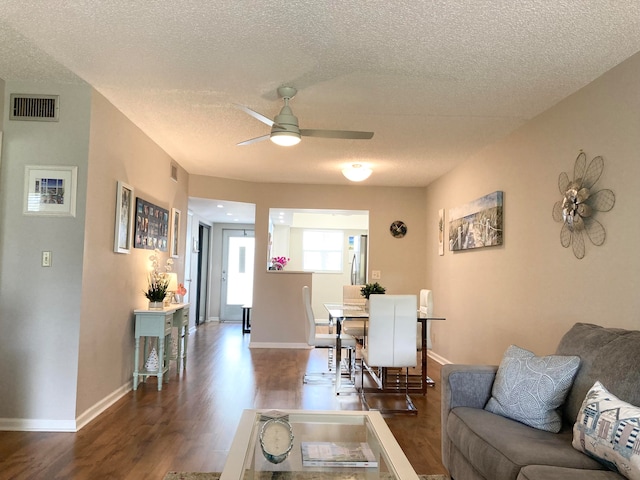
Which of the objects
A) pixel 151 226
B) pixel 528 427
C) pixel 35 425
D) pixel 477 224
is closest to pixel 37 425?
pixel 35 425

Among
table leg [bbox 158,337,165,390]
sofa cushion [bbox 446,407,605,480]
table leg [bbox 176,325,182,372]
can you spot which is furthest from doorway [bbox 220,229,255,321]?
sofa cushion [bbox 446,407,605,480]

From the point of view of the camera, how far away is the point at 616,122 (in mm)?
2887

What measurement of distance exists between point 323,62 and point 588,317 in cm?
237

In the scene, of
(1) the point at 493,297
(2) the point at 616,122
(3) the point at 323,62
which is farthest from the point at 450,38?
(1) the point at 493,297

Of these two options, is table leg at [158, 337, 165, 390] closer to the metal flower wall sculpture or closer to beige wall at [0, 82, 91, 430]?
beige wall at [0, 82, 91, 430]

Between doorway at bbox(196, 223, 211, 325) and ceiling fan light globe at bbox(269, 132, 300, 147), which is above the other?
ceiling fan light globe at bbox(269, 132, 300, 147)

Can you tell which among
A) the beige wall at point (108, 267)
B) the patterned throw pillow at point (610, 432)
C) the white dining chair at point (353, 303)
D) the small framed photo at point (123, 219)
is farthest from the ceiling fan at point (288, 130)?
the white dining chair at point (353, 303)

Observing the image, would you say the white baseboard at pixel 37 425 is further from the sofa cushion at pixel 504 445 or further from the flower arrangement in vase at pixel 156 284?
the sofa cushion at pixel 504 445

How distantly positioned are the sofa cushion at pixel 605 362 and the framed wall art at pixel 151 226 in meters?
3.65

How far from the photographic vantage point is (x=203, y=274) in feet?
31.6

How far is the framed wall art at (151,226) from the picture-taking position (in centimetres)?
446

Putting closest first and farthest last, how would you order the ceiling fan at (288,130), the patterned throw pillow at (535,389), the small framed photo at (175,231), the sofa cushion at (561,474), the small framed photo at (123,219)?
1. the sofa cushion at (561,474)
2. the patterned throw pillow at (535,389)
3. the ceiling fan at (288,130)
4. the small framed photo at (123,219)
5. the small framed photo at (175,231)

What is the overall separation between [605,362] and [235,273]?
857 centimetres

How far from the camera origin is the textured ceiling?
2365mm
